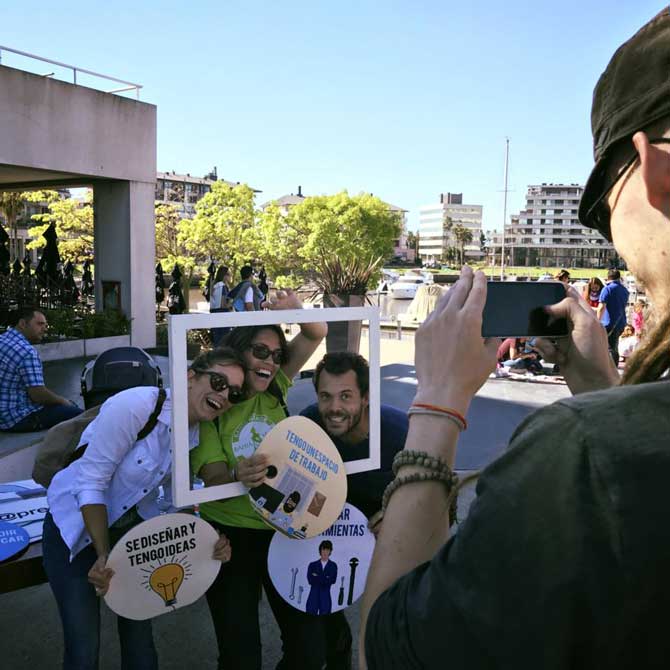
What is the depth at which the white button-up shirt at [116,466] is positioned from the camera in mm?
2479

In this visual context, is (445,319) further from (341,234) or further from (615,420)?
(341,234)

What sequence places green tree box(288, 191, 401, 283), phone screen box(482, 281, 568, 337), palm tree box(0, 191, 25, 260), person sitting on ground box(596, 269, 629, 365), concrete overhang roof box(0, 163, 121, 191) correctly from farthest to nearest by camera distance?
green tree box(288, 191, 401, 283) → palm tree box(0, 191, 25, 260) → concrete overhang roof box(0, 163, 121, 191) → person sitting on ground box(596, 269, 629, 365) → phone screen box(482, 281, 568, 337)

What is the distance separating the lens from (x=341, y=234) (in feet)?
143

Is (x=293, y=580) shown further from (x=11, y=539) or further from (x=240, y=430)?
(x=11, y=539)

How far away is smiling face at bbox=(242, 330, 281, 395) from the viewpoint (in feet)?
7.89

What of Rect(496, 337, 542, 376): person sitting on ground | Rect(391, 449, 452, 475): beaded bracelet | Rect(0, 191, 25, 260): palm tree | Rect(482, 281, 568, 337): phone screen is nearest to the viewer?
Rect(391, 449, 452, 475): beaded bracelet

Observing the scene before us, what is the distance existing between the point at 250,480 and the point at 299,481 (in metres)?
0.18

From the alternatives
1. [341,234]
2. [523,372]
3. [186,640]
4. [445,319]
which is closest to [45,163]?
[523,372]

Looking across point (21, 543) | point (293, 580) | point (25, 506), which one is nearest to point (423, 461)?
point (293, 580)

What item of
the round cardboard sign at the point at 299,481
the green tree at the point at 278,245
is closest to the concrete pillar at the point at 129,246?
the round cardboard sign at the point at 299,481

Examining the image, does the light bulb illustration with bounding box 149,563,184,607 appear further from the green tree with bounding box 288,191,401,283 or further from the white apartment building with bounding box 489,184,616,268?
the white apartment building with bounding box 489,184,616,268

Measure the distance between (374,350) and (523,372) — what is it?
8.72 metres

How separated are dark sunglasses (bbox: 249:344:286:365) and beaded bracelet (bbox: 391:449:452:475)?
141 centimetres

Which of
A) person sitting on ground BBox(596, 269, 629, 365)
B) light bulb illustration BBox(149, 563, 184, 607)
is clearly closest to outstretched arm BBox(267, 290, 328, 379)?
light bulb illustration BBox(149, 563, 184, 607)
